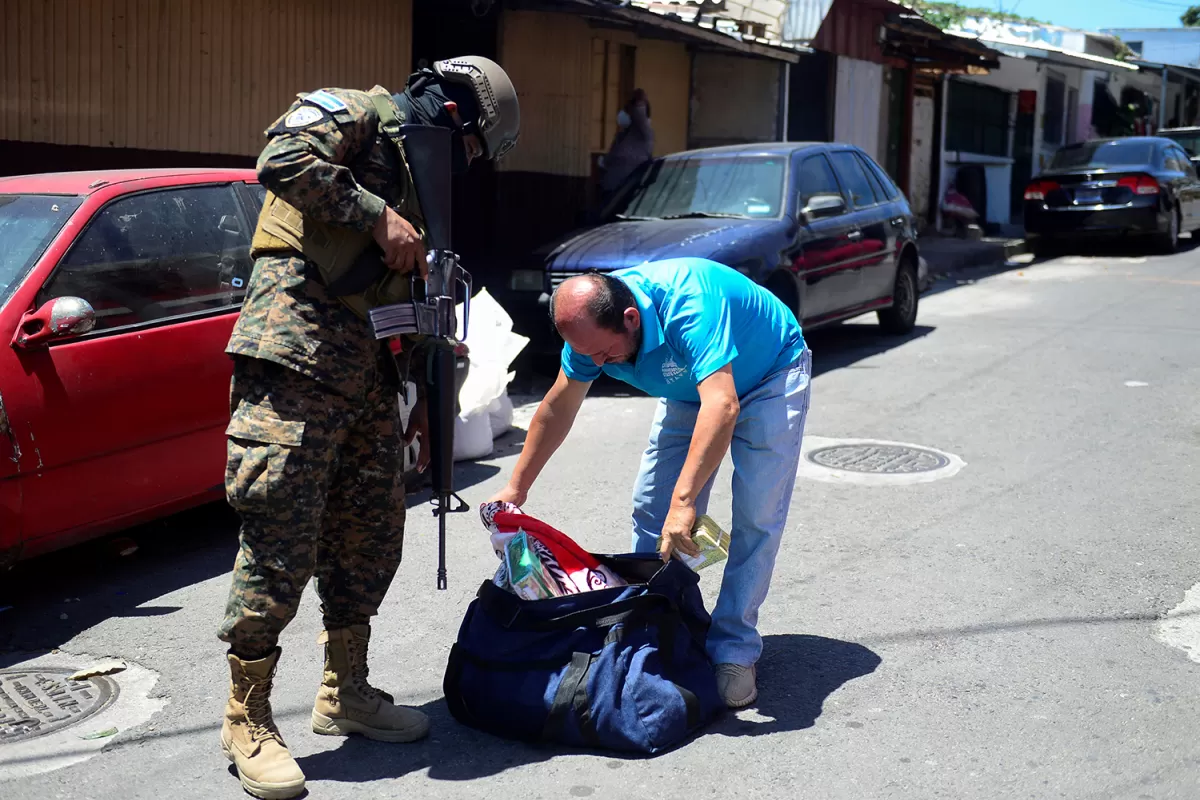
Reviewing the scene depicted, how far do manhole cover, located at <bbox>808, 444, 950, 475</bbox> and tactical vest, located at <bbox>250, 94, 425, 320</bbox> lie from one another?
148 inches

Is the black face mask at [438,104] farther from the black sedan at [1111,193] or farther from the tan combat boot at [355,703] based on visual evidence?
the black sedan at [1111,193]

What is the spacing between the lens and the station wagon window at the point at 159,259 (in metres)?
4.91

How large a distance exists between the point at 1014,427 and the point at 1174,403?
1410mm

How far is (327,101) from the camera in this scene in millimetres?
3342

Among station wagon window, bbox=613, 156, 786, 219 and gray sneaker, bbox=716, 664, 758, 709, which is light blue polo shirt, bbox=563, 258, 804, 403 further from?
station wagon window, bbox=613, 156, 786, 219

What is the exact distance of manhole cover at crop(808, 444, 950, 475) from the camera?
6656 mm

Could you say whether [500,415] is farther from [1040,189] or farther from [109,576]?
[1040,189]

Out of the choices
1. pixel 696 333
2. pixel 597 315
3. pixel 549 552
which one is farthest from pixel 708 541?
pixel 597 315

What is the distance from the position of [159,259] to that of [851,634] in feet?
10.1

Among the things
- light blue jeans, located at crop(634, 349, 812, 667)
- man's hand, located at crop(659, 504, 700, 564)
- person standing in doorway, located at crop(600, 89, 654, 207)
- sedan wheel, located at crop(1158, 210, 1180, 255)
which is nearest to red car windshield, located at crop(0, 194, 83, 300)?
light blue jeans, located at crop(634, 349, 812, 667)

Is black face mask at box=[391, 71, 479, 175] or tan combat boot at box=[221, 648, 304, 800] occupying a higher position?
black face mask at box=[391, 71, 479, 175]

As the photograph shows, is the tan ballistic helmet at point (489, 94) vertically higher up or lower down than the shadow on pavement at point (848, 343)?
higher up

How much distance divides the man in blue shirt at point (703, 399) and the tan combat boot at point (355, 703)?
2.11 ft

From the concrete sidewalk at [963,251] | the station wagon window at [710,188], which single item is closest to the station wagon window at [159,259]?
the station wagon window at [710,188]
